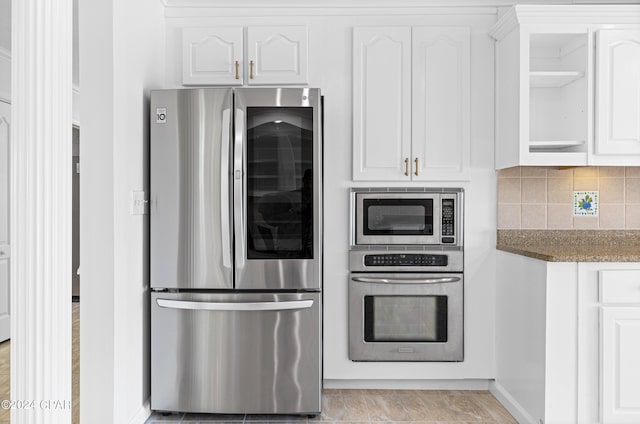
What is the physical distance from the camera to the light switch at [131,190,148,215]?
240 centimetres

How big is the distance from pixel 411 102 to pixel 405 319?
1262 millimetres

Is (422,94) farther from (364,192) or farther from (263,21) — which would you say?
(263,21)

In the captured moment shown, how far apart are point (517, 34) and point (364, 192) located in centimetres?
118

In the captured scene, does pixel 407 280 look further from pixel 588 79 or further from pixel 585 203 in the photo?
pixel 588 79

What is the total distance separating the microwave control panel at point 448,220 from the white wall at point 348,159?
0.11 meters

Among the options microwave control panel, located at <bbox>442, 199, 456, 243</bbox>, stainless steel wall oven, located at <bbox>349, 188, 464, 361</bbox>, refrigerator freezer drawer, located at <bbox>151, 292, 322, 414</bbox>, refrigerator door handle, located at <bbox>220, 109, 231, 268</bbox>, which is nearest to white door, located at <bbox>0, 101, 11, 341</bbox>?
refrigerator freezer drawer, located at <bbox>151, 292, 322, 414</bbox>

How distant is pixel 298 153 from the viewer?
2.54 metres

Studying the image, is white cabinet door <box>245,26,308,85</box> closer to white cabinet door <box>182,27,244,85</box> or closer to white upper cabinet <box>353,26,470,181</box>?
white cabinet door <box>182,27,244,85</box>

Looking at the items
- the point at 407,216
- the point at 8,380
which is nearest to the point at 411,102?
the point at 407,216

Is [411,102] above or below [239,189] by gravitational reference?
above

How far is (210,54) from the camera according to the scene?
114 inches

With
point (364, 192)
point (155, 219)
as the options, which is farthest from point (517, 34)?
point (155, 219)

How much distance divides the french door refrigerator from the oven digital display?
449 millimetres

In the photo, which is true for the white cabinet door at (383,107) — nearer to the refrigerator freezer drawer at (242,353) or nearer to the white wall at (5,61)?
the refrigerator freezer drawer at (242,353)
